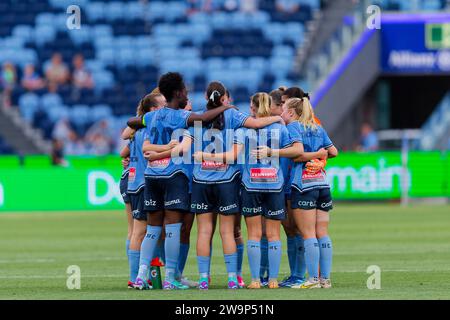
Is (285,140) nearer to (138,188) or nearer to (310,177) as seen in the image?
(310,177)

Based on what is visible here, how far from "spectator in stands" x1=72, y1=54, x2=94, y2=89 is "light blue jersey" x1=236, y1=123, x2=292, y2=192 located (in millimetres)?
22996

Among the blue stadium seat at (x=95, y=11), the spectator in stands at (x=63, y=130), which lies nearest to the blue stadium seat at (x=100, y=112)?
the spectator in stands at (x=63, y=130)

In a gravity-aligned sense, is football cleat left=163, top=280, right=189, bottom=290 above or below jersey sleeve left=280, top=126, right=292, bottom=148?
below

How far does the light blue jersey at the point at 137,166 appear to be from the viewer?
13.4m

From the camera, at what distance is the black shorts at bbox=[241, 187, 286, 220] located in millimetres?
12922

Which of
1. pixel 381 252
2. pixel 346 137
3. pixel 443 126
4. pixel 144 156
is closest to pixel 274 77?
pixel 346 137

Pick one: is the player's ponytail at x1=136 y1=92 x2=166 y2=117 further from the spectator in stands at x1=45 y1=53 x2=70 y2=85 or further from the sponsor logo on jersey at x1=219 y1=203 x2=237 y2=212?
the spectator in stands at x1=45 y1=53 x2=70 y2=85

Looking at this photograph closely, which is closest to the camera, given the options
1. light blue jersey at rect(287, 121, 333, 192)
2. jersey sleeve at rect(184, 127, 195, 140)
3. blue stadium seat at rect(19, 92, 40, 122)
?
jersey sleeve at rect(184, 127, 195, 140)

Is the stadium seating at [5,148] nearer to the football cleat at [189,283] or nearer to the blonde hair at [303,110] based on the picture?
the football cleat at [189,283]

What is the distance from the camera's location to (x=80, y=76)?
35594 mm

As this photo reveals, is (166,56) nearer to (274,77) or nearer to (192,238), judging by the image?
(274,77)

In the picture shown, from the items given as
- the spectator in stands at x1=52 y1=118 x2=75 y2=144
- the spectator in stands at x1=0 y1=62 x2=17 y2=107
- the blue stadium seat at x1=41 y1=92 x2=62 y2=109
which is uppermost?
the spectator in stands at x1=0 y1=62 x2=17 y2=107

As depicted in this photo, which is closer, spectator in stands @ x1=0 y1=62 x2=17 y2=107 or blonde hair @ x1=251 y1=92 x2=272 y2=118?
blonde hair @ x1=251 y1=92 x2=272 y2=118

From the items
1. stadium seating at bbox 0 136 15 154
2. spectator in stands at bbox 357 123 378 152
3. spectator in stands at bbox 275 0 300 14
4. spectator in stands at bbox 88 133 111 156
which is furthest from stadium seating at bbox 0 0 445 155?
spectator in stands at bbox 357 123 378 152
